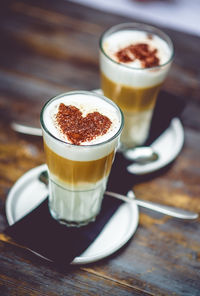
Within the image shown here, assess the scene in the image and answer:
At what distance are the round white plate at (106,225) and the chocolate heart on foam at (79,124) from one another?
295mm

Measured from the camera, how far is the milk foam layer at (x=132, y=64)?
1.22 m

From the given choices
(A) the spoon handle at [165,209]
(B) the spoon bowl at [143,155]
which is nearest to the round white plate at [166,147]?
(B) the spoon bowl at [143,155]

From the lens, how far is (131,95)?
1.28 metres

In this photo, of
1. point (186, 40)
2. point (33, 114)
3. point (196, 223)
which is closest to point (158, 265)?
point (196, 223)

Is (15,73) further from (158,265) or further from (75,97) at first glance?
(158,265)

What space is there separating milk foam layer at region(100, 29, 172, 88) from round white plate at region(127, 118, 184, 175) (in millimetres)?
228

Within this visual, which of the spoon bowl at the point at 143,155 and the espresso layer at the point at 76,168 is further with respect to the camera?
the spoon bowl at the point at 143,155

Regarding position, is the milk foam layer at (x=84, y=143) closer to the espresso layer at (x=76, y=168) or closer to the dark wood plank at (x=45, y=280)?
the espresso layer at (x=76, y=168)

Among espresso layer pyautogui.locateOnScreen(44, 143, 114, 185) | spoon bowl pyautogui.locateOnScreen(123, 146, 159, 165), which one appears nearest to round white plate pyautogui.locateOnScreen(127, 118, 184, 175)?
spoon bowl pyautogui.locateOnScreen(123, 146, 159, 165)

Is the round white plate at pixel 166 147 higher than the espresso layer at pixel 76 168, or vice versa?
the espresso layer at pixel 76 168

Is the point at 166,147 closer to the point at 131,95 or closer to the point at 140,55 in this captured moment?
the point at 131,95

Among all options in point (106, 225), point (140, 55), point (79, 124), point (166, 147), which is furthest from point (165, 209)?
point (140, 55)

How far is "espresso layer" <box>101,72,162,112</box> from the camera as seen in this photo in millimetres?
1273

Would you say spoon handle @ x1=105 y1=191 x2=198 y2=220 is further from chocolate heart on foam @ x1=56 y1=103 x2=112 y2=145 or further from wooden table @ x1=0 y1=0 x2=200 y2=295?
chocolate heart on foam @ x1=56 y1=103 x2=112 y2=145
